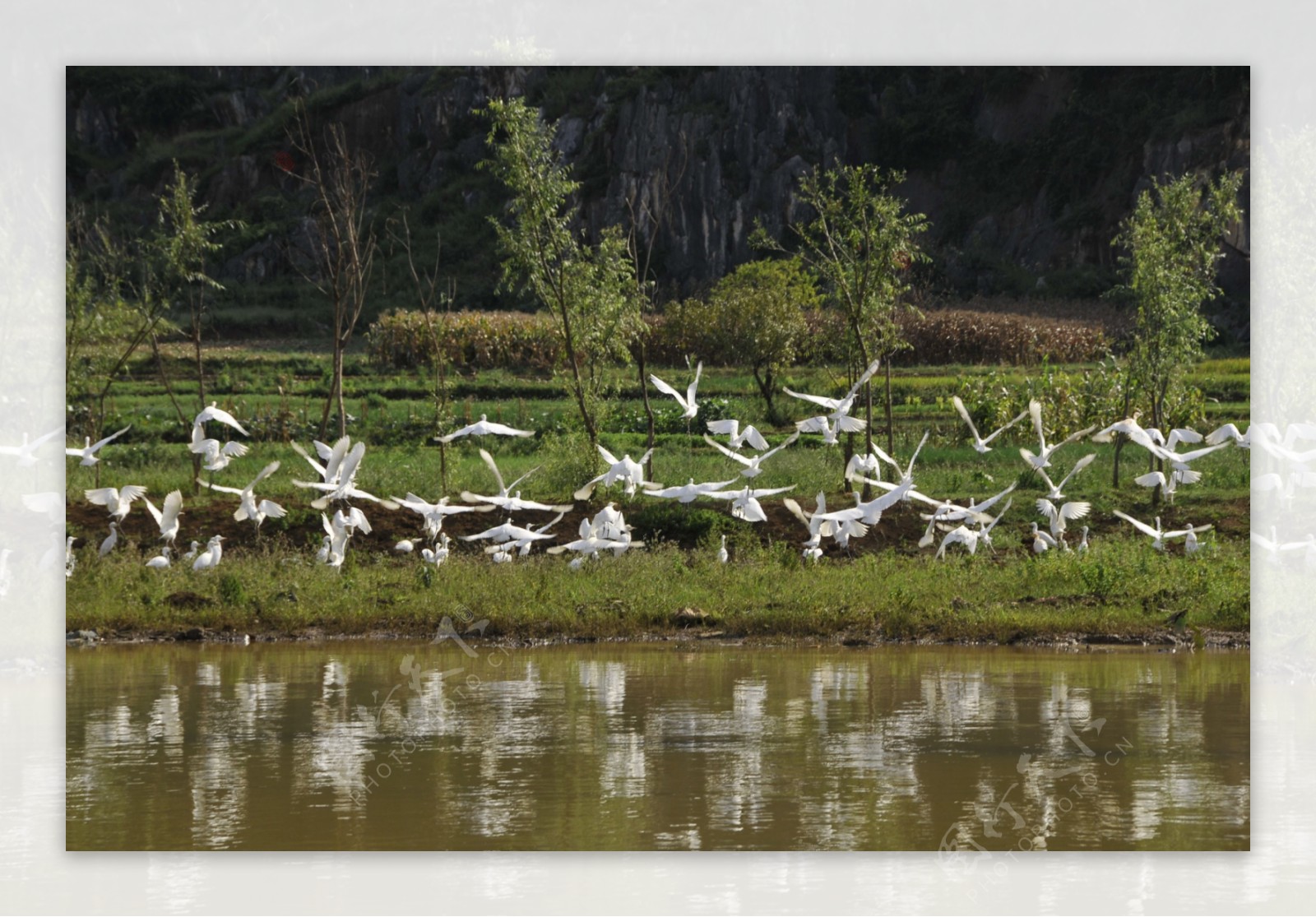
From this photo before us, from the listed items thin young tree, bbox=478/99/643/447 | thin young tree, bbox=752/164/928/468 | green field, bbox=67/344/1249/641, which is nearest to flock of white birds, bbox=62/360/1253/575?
green field, bbox=67/344/1249/641

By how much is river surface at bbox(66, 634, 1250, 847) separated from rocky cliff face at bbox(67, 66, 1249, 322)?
27.6ft

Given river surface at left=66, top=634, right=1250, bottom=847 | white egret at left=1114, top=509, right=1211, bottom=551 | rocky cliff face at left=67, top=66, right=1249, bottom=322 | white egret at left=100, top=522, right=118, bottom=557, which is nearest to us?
river surface at left=66, top=634, right=1250, bottom=847

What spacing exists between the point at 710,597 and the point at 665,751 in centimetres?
356

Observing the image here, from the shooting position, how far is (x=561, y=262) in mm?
15008

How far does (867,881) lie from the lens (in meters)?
6.81

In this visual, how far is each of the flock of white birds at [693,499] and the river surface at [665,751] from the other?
1008 millimetres

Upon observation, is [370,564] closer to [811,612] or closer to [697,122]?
[811,612]

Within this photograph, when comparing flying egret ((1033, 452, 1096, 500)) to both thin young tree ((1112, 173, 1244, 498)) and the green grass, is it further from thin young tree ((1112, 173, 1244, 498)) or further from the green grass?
thin young tree ((1112, 173, 1244, 498))

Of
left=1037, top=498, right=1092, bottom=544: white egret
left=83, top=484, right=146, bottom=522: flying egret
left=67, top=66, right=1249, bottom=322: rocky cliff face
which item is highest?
left=67, top=66, right=1249, bottom=322: rocky cliff face

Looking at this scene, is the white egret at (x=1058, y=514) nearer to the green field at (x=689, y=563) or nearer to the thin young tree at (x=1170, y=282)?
the green field at (x=689, y=563)

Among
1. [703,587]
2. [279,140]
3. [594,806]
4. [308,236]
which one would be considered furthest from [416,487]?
[279,140]

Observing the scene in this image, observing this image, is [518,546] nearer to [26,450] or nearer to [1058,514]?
[26,450]

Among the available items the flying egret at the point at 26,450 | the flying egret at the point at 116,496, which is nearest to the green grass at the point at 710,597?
the flying egret at the point at 116,496

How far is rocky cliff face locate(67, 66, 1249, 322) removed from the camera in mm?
23188
